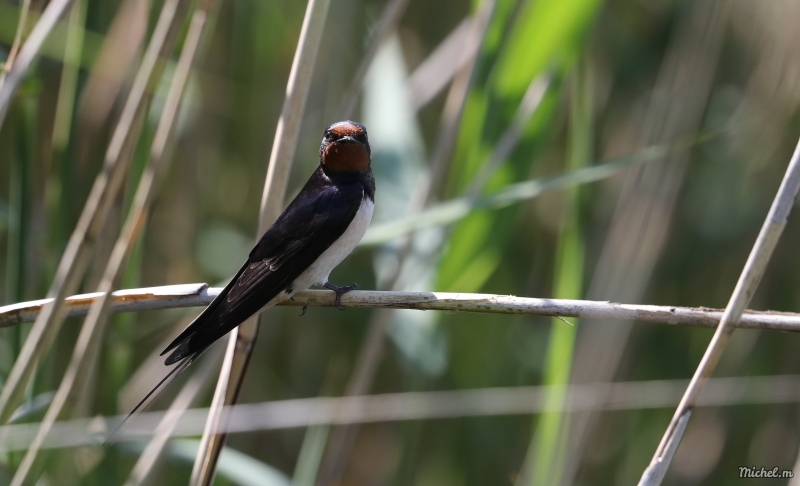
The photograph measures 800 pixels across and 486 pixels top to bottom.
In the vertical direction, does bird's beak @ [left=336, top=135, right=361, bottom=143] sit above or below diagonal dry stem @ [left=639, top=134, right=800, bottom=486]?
above

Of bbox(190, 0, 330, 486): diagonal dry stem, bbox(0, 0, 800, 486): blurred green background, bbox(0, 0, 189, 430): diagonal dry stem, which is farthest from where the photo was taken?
bbox(0, 0, 800, 486): blurred green background

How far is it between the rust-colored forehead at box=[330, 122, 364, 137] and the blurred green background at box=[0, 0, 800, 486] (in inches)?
2.1

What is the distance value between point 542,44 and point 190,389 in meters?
1.23

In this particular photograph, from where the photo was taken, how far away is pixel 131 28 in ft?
8.41

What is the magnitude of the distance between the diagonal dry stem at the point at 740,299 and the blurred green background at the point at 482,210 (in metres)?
0.46

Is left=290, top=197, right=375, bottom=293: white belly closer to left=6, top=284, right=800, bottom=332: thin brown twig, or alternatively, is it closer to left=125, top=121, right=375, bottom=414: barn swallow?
left=125, top=121, right=375, bottom=414: barn swallow

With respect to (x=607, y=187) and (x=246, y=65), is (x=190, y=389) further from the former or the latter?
(x=607, y=187)

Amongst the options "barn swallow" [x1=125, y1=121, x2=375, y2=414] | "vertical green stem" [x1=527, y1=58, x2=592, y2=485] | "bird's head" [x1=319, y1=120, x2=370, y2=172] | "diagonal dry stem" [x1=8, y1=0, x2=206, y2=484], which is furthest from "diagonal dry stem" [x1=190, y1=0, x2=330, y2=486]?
"vertical green stem" [x1=527, y1=58, x2=592, y2=485]

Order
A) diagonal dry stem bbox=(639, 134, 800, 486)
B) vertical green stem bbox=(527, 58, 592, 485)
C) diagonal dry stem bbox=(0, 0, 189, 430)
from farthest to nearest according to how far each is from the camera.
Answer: vertical green stem bbox=(527, 58, 592, 485), diagonal dry stem bbox=(0, 0, 189, 430), diagonal dry stem bbox=(639, 134, 800, 486)

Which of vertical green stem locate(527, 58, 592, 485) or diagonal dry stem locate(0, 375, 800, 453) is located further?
diagonal dry stem locate(0, 375, 800, 453)

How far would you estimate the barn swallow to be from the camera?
1465mm

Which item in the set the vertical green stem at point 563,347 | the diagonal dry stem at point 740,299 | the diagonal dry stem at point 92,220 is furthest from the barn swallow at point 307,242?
the diagonal dry stem at point 740,299

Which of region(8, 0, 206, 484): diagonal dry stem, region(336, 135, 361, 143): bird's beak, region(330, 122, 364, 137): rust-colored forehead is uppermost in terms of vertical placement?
region(330, 122, 364, 137): rust-colored forehead

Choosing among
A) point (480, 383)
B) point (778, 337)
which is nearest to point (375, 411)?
point (480, 383)
